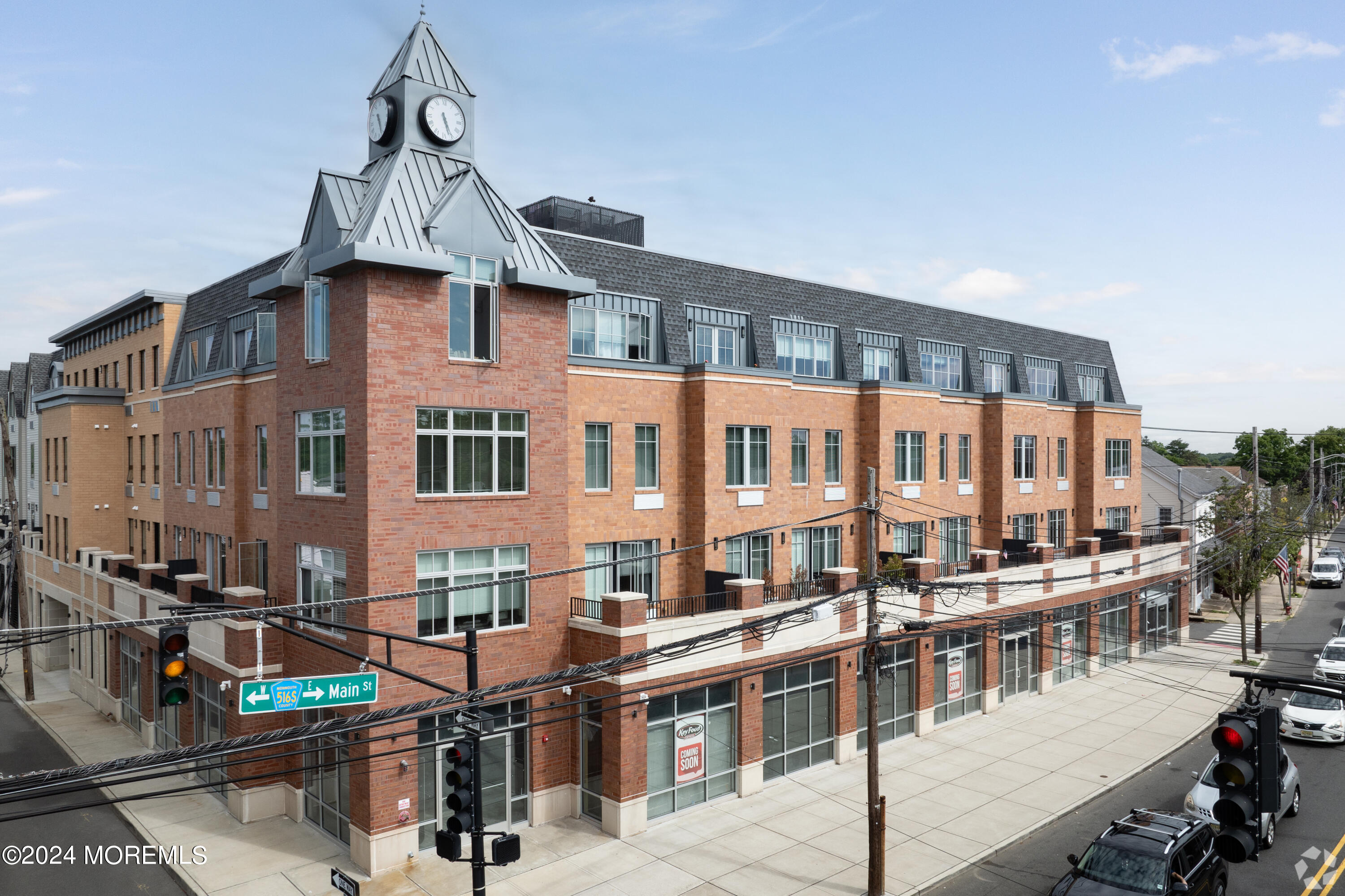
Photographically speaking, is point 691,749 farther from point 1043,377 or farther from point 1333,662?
point 1043,377

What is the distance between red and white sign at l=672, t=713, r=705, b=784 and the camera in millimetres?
21500

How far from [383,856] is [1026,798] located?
1601 centimetres

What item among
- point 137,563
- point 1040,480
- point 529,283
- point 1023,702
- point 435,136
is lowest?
point 1023,702

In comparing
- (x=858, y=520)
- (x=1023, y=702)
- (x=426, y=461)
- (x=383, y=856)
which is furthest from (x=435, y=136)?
(x=1023, y=702)

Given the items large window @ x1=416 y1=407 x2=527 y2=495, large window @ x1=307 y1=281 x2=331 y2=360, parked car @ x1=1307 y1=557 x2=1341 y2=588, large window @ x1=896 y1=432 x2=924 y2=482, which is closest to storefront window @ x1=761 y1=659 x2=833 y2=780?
large window @ x1=416 y1=407 x2=527 y2=495

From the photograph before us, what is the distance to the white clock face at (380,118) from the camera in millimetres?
21906

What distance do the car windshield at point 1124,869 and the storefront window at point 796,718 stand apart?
926cm

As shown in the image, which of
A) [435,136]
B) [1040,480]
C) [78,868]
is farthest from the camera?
[1040,480]

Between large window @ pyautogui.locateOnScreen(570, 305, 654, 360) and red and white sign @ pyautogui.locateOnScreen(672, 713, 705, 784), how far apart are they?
1057 cm

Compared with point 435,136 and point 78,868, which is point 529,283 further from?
point 78,868

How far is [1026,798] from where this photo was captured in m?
22.4

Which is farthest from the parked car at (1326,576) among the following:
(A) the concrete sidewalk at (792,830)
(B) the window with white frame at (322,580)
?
(B) the window with white frame at (322,580)

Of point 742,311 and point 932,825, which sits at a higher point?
point 742,311

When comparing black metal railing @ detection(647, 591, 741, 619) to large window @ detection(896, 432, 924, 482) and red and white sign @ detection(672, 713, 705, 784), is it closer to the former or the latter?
red and white sign @ detection(672, 713, 705, 784)
